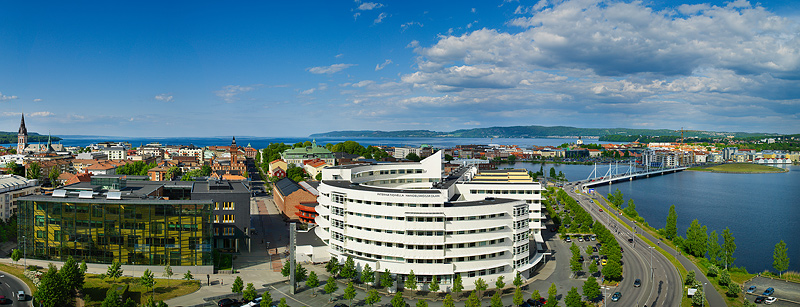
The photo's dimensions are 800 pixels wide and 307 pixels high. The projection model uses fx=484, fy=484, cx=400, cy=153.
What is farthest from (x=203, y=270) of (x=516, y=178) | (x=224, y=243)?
(x=516, y=178)

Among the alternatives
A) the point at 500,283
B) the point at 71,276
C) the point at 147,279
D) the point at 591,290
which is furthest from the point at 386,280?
the point at 71,276

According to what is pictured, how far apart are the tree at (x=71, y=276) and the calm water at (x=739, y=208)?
202 feet

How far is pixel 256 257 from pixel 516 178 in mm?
39202

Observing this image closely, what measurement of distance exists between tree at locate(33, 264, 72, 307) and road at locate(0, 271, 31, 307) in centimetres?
247

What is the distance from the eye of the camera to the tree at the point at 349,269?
127 ft

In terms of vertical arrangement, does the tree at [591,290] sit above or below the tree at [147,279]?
below

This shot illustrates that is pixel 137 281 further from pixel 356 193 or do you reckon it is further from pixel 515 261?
pixel 515 261

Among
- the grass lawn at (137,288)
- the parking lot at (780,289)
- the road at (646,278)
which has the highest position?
the grass lawn at (137,288)

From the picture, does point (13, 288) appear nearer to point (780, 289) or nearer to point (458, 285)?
point (458, 285)

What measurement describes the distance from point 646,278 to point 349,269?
26.7 meters

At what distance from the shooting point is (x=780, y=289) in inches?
1645

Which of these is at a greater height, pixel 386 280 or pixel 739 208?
pixel 386 280

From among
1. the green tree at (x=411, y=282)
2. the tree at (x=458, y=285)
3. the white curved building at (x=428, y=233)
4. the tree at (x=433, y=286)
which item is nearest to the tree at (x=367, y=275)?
the white curved building at (x=428, y=233)

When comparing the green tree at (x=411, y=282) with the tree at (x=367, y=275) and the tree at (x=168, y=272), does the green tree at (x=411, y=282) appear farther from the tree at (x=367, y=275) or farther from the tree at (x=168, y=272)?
the tree at (x=168, y=272)
